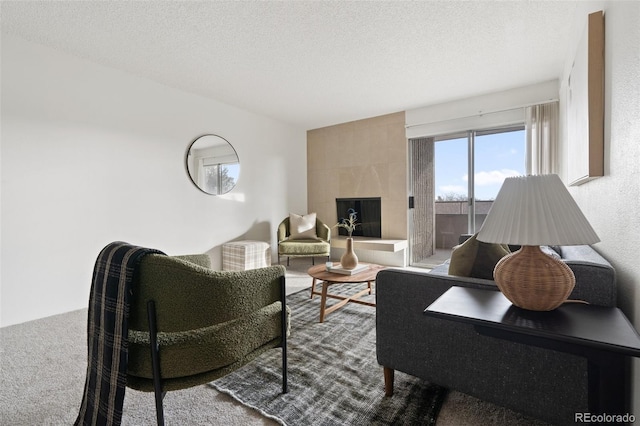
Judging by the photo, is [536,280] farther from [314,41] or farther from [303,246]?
[303,246]

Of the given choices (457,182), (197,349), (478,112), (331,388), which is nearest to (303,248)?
(457,182)

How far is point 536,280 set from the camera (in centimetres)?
98

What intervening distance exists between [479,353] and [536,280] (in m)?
0.44

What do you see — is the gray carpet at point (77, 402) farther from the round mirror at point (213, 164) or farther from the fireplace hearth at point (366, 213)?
the fireplace hearth at point (366, 213)

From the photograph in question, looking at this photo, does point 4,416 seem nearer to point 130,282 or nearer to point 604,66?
point 130,282

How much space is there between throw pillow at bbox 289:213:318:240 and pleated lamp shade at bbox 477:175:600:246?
397 centimetres

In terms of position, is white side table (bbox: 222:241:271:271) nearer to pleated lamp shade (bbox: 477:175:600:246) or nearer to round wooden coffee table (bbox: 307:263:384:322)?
round wooden coffee table (bbox: 307:263:384:322)

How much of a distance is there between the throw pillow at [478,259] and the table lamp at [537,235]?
389mm

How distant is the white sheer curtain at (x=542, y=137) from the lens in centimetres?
349

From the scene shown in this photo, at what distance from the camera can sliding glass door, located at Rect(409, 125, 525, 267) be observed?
403cm

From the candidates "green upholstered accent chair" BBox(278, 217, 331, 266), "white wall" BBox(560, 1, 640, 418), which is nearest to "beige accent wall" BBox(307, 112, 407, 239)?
"green upholstered accent chair" BBox(278, 217, 331, 266)

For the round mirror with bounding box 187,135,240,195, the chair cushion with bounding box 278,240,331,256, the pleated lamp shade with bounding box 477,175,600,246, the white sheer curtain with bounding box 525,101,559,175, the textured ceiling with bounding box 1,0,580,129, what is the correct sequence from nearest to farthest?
the pleated lamp shade with bounding box 477,175,600,246 → the textured ceiling with bounding box 1,0,580,129 → the white sheer curtain with bounding box 525,101,559,175 → the round mirror with bounding box 187,135,240,195 → the chair cushion with bounding box 278,240,331,256

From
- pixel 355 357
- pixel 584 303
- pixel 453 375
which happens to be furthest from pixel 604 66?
pixel 355 357

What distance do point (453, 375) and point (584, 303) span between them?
0.58m
